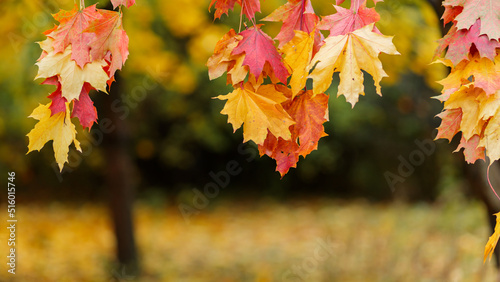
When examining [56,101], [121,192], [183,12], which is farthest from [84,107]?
[121,192]

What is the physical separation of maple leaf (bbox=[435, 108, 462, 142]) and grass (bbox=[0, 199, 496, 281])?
3465mm

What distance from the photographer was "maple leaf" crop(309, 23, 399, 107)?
3.15 ft

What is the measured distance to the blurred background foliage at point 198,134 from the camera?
5.59 metres

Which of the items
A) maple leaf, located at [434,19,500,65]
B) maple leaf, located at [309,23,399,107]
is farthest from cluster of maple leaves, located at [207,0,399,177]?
maple leaf, located at [434,19,500,65]

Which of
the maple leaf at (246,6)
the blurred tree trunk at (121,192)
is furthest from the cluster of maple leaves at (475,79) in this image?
the blurred tree trunk at (121,192)

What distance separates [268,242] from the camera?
7.56 metres

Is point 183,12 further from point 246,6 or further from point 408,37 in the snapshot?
point 246,6

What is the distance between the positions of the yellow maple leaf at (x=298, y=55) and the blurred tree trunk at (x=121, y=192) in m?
4.40

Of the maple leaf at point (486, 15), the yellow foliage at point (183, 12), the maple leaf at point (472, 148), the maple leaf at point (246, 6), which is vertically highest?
the maple leaf at point (486, 15)

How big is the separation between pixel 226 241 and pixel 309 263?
7.48ft

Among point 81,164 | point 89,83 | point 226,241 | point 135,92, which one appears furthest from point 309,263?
point 81,164

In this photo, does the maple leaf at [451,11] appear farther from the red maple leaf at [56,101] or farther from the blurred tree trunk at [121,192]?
the blurred tree trunk at [121,192]

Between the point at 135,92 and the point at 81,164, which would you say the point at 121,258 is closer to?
the point at 135,92

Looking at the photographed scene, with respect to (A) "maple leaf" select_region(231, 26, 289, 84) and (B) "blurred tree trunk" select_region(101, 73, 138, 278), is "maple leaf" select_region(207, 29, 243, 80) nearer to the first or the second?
(A) "maple leaf" select_region(231, 26, 289, 84)
